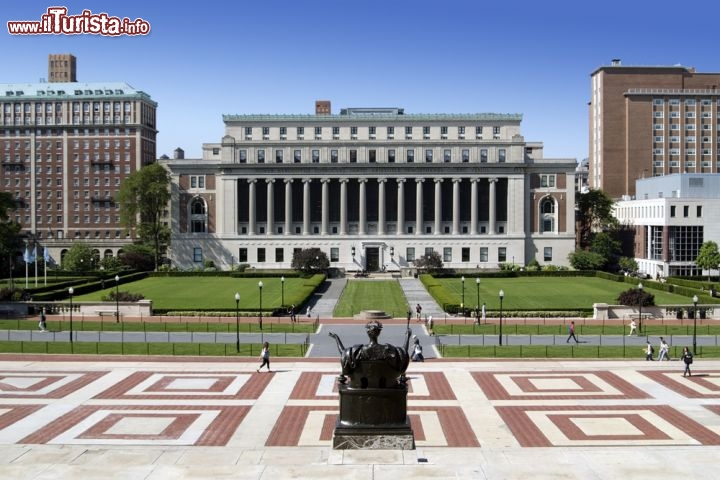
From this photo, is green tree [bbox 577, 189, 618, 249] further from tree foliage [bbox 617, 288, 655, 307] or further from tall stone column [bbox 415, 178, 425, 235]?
tree foliage [bbox 617, 288, 655, 307]

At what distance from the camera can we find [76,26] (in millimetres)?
61219

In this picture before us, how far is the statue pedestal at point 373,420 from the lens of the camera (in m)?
27.1

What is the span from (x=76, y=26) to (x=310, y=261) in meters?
60.1

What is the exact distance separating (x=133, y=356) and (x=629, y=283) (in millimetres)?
70379

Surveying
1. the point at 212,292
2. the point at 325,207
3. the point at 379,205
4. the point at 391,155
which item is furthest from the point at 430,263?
the point at 212,292

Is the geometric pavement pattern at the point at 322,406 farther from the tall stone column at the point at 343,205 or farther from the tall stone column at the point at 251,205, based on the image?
the tall stone column at the point at 251,205

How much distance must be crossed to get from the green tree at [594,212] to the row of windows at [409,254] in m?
10.9

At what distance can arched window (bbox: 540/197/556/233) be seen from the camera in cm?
13238

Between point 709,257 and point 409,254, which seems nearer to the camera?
point 709,257

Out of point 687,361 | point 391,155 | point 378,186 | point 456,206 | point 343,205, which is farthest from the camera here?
point 378,186

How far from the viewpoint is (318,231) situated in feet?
A: 436

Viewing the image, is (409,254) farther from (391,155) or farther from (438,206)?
(391,155)

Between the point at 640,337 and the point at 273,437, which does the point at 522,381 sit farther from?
the point at 640,337

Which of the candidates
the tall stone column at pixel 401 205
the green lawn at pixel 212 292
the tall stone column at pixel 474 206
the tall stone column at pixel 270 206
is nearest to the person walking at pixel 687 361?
the green lawn at pixel 212 292
